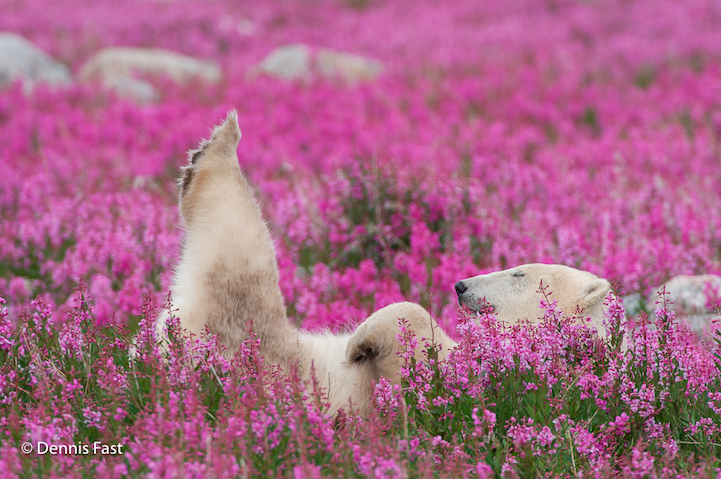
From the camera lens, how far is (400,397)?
3.21 meters

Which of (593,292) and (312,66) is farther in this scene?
(312,66)

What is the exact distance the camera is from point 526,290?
4609 millimetres

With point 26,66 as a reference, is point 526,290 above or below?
below

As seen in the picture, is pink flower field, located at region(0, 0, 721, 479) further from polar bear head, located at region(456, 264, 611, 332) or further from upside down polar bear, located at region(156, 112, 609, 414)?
upside down polar bear, located at region(156, 112, 609, 414)

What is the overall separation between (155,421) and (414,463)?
3.16ft

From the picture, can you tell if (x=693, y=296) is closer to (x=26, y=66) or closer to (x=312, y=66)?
(x=312, y=66)

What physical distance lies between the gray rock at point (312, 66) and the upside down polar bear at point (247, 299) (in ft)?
37.4

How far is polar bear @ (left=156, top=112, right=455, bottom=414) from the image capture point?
3768 millimetres

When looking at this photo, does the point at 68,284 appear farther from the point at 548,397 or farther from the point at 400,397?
the point at 548,397

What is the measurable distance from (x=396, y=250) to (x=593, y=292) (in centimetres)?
273

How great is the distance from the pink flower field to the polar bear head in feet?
0.40

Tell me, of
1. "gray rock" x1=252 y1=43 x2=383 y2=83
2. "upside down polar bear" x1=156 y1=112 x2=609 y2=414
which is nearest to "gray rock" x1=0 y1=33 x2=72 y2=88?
"gray rock" x1=252 y1=43 x2=383 y2=83

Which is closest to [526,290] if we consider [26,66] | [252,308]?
[252,308]

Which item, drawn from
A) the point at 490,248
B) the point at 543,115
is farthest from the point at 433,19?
the point at 490,248
